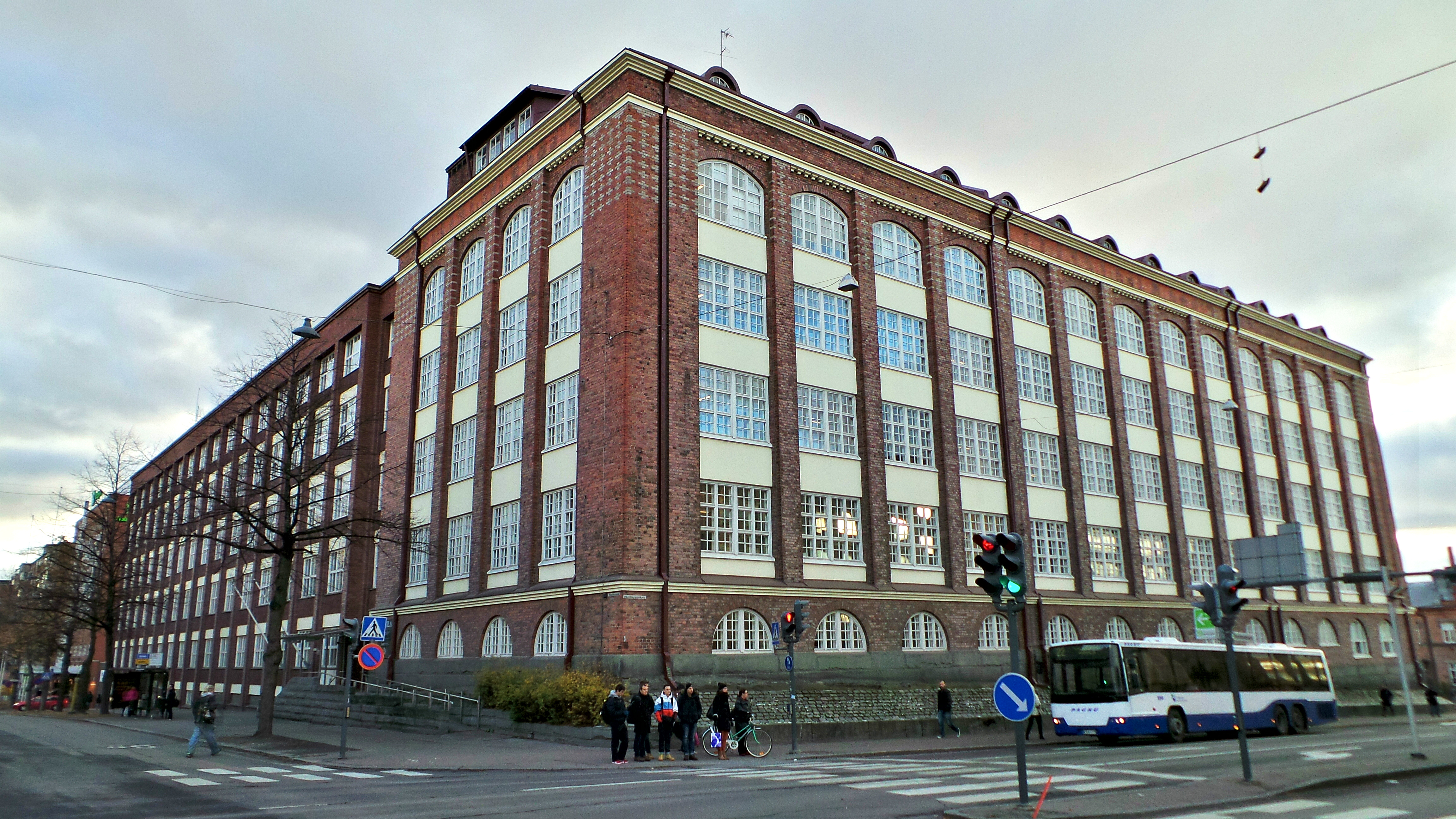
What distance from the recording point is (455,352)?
3559 cm

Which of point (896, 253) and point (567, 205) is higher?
point (567, 205)

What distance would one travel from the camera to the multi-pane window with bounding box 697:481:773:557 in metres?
26.3

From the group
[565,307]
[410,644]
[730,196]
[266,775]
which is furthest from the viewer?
[410,644]

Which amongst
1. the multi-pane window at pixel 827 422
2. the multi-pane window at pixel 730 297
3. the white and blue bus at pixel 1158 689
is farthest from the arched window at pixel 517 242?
the white and blue bus at pixel 1158 689

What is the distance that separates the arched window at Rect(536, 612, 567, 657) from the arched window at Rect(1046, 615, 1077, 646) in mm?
17099

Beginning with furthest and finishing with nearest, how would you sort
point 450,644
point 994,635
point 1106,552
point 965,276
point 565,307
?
point 1106,552
point 965,276
point 994,635
point 450,644
point 565,307

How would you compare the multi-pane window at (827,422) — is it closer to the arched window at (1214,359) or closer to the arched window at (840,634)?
the arched window at (840,634)

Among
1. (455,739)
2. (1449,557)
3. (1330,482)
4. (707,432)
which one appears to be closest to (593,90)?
(707,432)

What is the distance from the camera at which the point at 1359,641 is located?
47.1 metres

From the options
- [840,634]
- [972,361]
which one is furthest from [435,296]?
[840,634]

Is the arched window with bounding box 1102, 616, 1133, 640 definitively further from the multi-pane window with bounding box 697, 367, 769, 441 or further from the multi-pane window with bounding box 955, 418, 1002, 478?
the multi-pane window with bounding box 697, 367, 769, 441

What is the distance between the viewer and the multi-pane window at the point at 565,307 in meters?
A: 29.1

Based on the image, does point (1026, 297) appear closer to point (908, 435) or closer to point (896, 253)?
point (896, 253)

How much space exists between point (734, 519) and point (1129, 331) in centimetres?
2405
